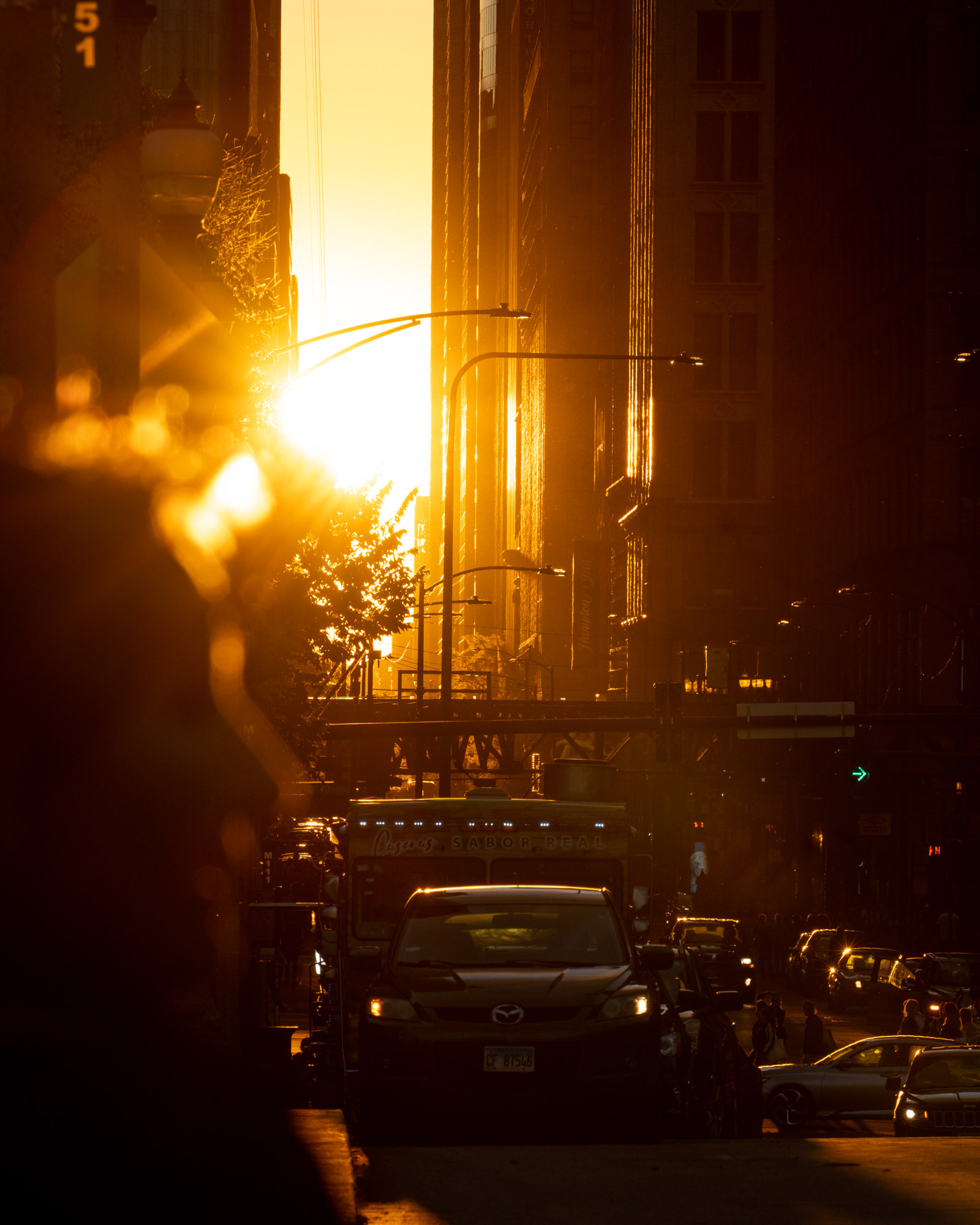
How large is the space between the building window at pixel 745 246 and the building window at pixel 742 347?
203 cm

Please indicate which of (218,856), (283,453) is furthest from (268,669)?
(218,856)

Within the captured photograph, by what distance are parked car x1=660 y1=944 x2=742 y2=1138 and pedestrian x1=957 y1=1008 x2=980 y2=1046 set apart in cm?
1331

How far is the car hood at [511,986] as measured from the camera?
11.5 m

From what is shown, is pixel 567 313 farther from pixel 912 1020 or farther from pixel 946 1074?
pixel 946 1074

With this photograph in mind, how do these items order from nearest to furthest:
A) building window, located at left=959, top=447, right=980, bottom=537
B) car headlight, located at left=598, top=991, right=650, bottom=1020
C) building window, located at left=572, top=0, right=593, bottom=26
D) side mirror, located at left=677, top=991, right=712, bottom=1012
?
car headlight, located at left=598, top=991, right=650, bottom=1020 → side mirror, located at left=677, top=991, right=712, bottom=1012 → building window, located at left=959, top=447, right=980, bottom=537 → building window, located at left=572, top=0, right=593, bottom=26

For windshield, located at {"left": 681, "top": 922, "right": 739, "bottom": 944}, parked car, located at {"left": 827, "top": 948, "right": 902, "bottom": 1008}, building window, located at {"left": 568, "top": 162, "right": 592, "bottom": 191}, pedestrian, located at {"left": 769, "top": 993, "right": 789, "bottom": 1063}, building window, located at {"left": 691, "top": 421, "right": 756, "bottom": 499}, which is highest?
building window, located at {"left": 568, "top": 162, "right": 592, "bottom": 191}

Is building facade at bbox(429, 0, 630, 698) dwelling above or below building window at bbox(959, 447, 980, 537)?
above

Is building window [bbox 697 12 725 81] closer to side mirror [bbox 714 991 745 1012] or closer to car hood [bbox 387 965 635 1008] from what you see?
side mirror [bbox 714 991 745 1012]

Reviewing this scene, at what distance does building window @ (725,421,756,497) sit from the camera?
88125mm

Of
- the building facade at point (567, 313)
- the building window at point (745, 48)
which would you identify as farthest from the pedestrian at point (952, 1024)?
the building facade at point (567, 313)

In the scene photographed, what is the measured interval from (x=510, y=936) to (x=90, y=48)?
6.86 m

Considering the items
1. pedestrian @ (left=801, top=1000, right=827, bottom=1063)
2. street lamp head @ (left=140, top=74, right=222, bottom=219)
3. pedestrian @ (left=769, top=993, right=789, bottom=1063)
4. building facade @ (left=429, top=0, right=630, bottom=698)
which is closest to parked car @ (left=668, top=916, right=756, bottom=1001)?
pedestrian @ (left=801, top=1000, right=827, bottom=1063)

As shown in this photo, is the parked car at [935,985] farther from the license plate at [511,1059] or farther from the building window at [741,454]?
the building window at [741,454]

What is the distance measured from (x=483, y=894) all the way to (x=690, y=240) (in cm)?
7864
